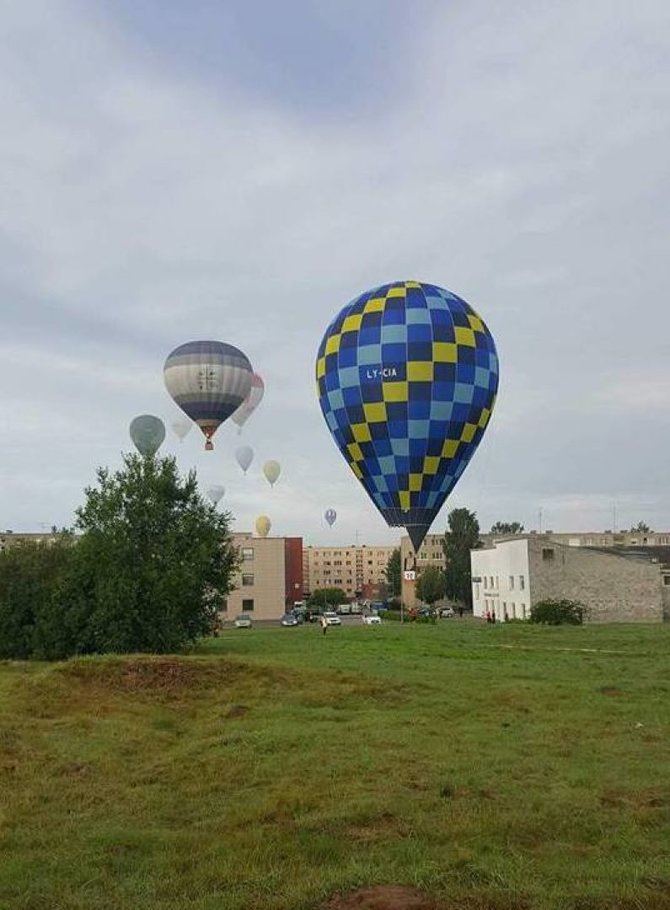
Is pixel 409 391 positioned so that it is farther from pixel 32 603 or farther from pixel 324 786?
pixel 324 786

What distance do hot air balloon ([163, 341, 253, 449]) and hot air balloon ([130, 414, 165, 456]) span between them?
45.4 feet

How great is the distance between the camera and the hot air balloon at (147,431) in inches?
3054

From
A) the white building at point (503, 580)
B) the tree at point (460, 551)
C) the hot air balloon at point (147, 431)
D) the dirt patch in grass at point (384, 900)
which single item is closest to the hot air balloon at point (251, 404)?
the hot air balloon at point (147, 431)

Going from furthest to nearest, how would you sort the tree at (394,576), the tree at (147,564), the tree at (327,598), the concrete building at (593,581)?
the tree at (394,576) → the tree at (327,598) → the concrete building at (593,581) → the tree at (147,564)

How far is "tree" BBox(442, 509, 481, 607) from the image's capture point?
114 metres

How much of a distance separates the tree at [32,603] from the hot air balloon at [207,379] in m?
21.0

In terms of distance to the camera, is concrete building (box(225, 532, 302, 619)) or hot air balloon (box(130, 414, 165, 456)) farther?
concrete building (box(225, 532, 302, 619))

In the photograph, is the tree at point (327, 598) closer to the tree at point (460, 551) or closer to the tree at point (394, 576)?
the tree at point (394, 576)

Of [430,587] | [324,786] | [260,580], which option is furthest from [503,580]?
[324,786]

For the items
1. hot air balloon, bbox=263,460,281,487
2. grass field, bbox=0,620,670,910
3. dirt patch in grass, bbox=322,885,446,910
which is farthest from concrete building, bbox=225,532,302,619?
dirt patch in grass, bbox=322,885,446,910

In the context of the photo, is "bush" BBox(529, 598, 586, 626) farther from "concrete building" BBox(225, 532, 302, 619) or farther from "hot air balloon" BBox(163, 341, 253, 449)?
"concrete building" BBox(225, 532, 302, 619)

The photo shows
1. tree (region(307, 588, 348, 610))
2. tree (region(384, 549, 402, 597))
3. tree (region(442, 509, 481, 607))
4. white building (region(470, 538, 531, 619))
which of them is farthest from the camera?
tree (region(384, 549, 402, 597))

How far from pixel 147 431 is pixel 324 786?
218 ft

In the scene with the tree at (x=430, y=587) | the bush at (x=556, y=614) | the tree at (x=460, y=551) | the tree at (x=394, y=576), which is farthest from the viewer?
the tree at (x=394, y=576)
